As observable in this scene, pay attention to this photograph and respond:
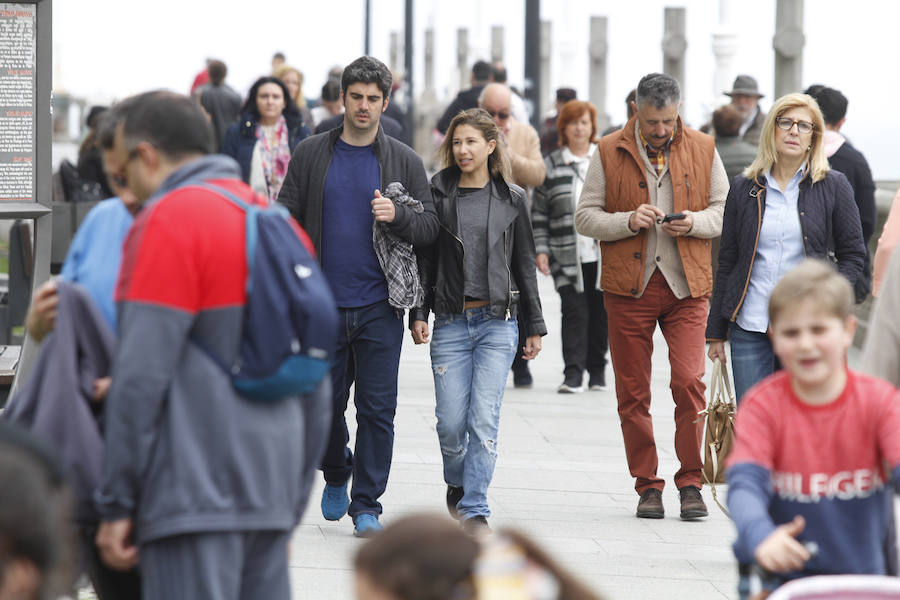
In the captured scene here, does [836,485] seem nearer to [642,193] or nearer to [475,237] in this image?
[475,237]

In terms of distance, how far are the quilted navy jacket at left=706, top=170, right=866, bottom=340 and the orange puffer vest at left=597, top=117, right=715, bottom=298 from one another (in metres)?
0.45

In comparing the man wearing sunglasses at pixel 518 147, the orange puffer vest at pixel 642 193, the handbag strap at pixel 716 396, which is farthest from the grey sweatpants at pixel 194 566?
the man wearing sunglasses at pixel 518 147

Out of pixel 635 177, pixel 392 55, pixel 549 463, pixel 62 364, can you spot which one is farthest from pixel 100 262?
pixel 392 55

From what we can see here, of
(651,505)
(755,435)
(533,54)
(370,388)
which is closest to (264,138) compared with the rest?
(370,388)

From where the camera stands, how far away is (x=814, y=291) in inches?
128

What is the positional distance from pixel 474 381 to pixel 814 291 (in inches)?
137

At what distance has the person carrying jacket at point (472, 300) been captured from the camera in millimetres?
6586

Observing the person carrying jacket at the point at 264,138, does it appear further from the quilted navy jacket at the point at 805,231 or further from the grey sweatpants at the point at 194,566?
the grey sweatpants at the point at 194,566

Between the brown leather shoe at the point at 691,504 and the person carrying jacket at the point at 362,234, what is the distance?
1.49 m

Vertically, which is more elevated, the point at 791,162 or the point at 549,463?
the point at 791,162

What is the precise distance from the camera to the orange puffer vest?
7059 mm

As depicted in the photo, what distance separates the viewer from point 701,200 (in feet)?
23.3

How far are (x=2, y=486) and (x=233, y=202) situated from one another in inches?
46.3

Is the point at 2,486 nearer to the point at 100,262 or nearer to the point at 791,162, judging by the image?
the point at 100,262
